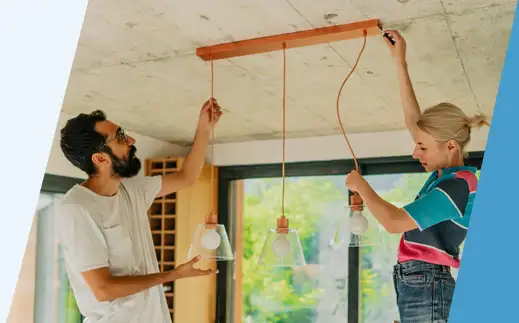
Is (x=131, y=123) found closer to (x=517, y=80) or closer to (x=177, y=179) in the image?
(x=177, y=179)

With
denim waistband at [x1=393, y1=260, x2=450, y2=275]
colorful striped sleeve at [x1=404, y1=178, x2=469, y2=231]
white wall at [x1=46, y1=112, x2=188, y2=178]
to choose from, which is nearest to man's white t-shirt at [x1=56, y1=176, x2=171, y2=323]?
denim waistband at [x1=393, y1=260, x2=450, y2=275]

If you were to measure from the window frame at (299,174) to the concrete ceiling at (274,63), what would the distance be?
307mm

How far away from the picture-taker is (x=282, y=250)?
2.01 meters

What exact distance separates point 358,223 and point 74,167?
2.29 meters

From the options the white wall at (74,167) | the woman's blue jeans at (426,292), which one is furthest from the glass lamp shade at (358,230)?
the white wall at (74,167)

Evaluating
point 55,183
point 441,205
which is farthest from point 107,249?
point 55,183

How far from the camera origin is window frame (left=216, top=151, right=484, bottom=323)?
4.00m

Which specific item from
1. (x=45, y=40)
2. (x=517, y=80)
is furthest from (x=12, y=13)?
(x=517, y=80)

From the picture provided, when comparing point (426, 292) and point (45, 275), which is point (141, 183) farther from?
point (45, 275)

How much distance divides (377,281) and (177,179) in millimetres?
2276

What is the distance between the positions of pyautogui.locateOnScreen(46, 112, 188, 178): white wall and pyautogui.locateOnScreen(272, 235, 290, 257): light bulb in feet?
6.27

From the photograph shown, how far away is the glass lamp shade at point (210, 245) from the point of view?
1977 mm

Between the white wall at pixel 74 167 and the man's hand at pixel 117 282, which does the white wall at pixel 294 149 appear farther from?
the man's hand at pixel 117 282

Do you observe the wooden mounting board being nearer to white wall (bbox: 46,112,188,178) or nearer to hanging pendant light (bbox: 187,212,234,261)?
hanging pendant light (bbox: 187,212,234,261)
